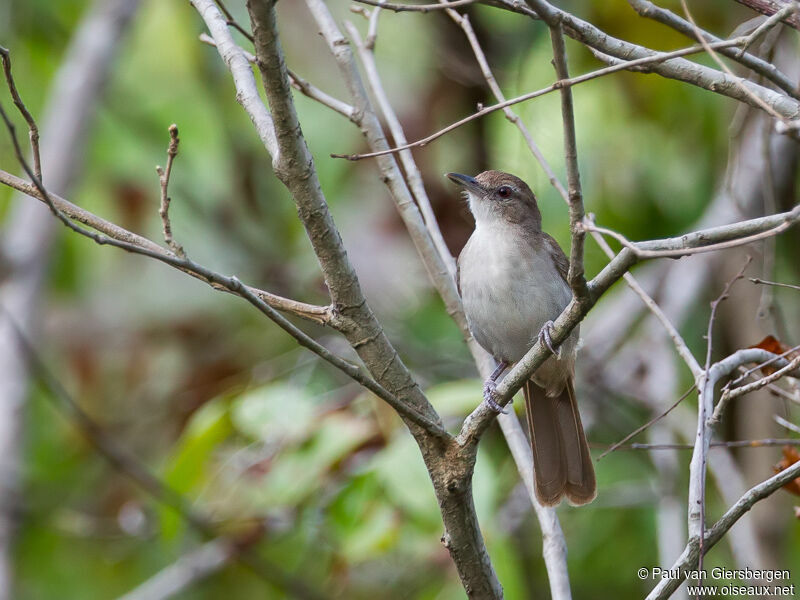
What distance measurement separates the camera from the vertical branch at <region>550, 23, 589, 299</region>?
1.82 meters

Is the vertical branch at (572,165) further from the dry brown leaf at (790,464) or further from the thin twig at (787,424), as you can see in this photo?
the dry brown leaf at (790,464)

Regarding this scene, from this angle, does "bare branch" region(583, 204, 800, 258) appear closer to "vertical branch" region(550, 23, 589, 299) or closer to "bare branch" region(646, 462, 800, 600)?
"vertical branch" region(550, 23, 589, 299)

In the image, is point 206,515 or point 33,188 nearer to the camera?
point 33,188

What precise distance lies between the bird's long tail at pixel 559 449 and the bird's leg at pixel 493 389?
144 millimetres

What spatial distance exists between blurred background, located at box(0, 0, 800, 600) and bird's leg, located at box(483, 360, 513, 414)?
6.4 inches

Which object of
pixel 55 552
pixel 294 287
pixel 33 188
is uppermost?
pixel 294 287

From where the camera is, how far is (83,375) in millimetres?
6824

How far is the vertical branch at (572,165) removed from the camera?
5.97 feet

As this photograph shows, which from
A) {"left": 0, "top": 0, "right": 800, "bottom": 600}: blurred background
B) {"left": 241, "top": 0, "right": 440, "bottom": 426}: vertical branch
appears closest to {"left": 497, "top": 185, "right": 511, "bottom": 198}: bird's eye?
{"left": 0, "top": 0, "right": 800, "bottom": 600}: blurred background

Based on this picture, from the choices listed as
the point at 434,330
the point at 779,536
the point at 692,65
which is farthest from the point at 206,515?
the point at 692,65

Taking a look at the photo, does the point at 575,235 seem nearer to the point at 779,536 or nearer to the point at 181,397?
the point at 779,536

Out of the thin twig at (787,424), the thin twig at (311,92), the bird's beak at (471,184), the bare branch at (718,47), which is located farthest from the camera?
the bird's beak at (471,184)

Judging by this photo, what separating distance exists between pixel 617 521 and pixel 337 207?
2738mm

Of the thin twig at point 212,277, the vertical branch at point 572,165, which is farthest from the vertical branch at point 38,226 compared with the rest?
the vertical branch at point 572,165
